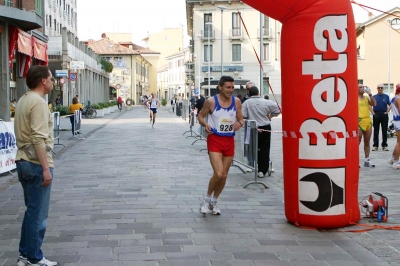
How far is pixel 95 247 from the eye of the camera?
574cm

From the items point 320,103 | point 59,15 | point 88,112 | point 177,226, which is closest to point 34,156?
point 177,226

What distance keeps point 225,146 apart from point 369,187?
361 centimetres

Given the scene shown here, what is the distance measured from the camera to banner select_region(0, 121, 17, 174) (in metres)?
11.4

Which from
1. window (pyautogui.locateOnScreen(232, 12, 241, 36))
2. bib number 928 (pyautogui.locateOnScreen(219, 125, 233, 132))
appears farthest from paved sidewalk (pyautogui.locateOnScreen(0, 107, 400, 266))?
window (pyautogui.locateOnScreen(232, 12, 241, 36))

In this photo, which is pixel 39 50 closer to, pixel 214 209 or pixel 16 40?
pixel 16 40

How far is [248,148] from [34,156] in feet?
21.8

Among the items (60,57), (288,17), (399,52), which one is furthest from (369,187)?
(399,52)

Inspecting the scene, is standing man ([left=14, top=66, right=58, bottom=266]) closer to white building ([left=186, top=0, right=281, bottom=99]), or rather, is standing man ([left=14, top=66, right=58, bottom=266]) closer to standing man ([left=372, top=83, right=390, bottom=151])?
standing man ([left=372, top=83, right=390, bottom=151])

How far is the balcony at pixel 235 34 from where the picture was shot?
62516 millimetres

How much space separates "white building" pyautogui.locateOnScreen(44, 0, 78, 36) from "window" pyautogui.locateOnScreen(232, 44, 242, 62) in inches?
710

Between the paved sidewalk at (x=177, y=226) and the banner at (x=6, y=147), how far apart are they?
30 cm

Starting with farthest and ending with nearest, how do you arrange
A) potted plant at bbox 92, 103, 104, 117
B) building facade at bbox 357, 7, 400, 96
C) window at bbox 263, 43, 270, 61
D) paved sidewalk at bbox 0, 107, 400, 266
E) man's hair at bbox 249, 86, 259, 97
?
window at bbox 263, 43, 270, 61
building facade at bbox 357, 7, 400, 96
potted plant at bbox 92, 103, 104, 117
man's hair at bbox 249, 86, 259, 97
paved sidewalk at bbox 0, 107, 400, 266

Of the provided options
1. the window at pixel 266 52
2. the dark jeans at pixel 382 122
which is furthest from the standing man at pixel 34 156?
the window at pixel 266 52

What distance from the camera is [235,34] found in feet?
207
